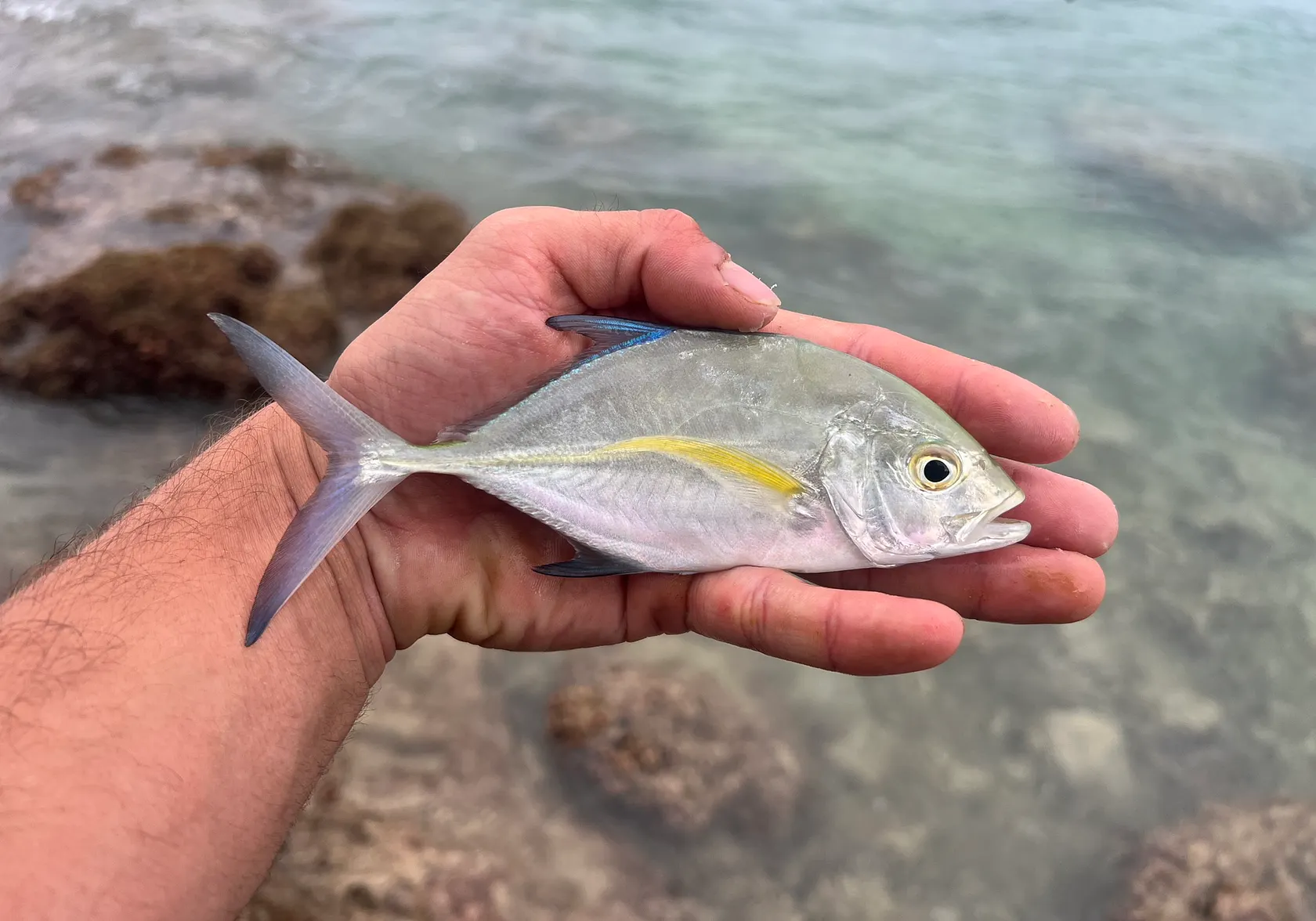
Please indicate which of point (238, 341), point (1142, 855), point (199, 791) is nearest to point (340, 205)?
point (238, 341)

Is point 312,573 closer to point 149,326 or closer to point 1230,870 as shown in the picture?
point 149,326

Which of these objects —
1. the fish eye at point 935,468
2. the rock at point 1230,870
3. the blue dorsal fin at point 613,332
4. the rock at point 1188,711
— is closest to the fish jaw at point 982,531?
the fish eye at point 935,468

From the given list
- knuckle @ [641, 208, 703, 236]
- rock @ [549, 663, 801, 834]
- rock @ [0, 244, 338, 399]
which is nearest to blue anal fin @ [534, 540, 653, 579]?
knuckle @ [641, 208, 703, 236]

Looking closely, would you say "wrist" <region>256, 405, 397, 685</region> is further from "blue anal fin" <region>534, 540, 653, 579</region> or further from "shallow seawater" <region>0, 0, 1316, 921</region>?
"shallow seawater" <region>0, 0, 1316, 921</region>

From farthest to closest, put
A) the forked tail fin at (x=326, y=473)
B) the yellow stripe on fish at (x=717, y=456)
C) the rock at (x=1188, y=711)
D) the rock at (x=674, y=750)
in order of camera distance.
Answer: the rock at (x=1188, y=711), the rock at (x=674, y=750), the yellow stripe on fish at (x=717, y=456), the forked tail fin at (x=326, y=473)

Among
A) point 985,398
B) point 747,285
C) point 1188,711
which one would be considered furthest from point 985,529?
point 1188,711

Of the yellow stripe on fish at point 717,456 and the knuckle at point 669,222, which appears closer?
the yellow stripe on fish at point 717,456

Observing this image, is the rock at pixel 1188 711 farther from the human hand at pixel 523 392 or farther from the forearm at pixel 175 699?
the forearm at pixel 175 699

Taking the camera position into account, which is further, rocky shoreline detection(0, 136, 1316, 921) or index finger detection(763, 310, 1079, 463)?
rocky shoreline detection(0, 136, 1316, 921)
